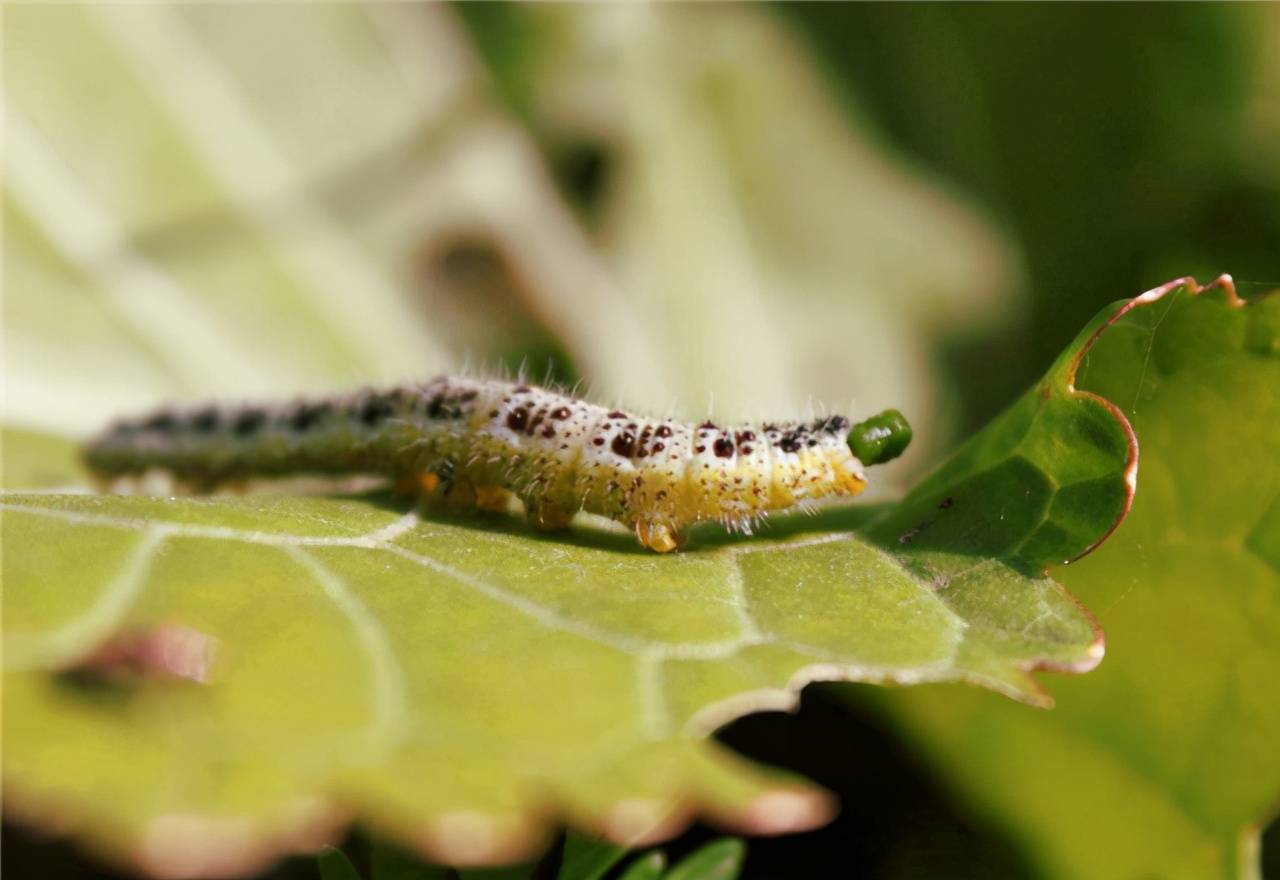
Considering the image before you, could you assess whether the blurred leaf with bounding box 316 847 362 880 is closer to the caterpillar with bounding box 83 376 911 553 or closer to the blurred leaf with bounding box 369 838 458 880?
the blurred leaf with bounding box 369 838 458 880

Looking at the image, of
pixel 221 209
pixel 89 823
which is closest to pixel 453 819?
pixel 89 823

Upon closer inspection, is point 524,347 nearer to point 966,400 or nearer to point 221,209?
point 221,209

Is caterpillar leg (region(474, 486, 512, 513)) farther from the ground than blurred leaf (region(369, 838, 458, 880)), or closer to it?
farther from the ground

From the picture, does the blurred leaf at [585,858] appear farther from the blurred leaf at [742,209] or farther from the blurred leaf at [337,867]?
the blurred leaf at [742,209]

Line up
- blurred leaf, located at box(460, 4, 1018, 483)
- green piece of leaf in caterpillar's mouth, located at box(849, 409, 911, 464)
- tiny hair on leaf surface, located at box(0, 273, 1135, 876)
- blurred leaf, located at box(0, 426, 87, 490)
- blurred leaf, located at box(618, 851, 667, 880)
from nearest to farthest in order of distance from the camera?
tiny hair on leaf surface, located at box(0, 273, 1135, 876) → blurred leaf, located at box(618, 851, 667, 880) → green piece of leaf in caterpillar's mouth, located at box(849, 409, 911, 464) → blurred leaf, located at box(0, 426, 87, 490) → blurred leaf, located at box(460, 4, 1018, 483)

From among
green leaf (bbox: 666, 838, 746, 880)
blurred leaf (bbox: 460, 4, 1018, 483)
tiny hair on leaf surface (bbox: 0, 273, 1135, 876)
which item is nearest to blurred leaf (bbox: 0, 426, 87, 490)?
tiny hair on leaf surface (bbox: 0, 273, 1135, 876)

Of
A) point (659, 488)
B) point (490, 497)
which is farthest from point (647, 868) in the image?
point (490, 497)

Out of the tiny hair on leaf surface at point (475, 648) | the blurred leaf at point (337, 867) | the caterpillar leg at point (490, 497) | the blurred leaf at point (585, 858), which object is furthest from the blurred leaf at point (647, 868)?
the caterpillar leg at point (490, 497)

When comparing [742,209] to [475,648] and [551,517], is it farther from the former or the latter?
[475,648]
